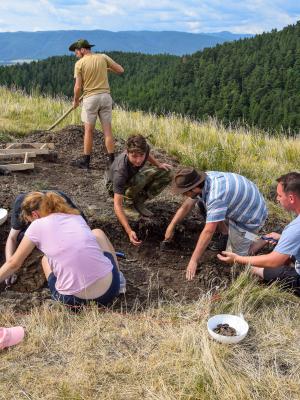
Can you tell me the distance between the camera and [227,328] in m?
2.92

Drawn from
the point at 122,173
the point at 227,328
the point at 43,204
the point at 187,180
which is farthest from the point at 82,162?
the point at 227,328

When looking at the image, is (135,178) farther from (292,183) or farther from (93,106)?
(93,106)

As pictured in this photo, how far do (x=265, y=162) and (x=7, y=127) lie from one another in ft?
15.4

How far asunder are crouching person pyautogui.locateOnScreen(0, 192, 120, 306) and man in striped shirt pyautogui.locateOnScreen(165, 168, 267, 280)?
83 centimetres

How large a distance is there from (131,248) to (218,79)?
64032 millimetres

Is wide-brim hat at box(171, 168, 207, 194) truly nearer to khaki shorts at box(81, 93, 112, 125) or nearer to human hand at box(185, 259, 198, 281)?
human hand at box(185, 259, 198, 281)

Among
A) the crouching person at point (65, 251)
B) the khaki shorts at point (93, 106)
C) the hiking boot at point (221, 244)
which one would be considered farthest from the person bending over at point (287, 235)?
the khaki shorts at point (93, 106)

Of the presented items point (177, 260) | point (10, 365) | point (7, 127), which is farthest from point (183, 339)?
point (7, 127)

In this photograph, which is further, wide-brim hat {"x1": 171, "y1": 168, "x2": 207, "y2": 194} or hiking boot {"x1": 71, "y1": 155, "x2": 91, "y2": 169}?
hiking boot {"x1": 71, "y1": 155, "x2": 91, "y2": 169}

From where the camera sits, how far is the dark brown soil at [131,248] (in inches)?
144

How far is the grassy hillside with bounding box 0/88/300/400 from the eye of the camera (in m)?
2.44

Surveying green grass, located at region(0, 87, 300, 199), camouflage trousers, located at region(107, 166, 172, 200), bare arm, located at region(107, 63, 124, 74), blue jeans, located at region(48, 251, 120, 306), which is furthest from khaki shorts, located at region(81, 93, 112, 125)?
blue jeans, located at region(48, 251, 120, 306)

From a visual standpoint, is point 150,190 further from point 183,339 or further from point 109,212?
point 183,339

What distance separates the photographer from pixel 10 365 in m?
2.68
